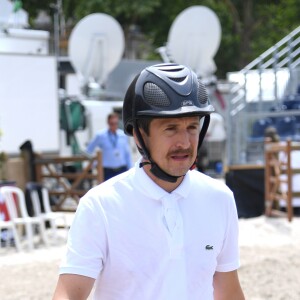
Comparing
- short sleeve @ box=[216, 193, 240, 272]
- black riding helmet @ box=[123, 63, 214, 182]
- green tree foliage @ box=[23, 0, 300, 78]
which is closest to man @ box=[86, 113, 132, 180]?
short sleeve @ box=[216, 193, 240, 272]

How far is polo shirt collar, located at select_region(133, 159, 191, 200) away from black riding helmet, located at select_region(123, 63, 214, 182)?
0.03 metres

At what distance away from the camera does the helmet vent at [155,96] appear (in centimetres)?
237

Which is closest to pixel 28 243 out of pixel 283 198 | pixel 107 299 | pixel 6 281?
pixel 6 281

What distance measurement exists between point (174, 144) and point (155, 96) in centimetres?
14

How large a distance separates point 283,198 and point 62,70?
8.16 m

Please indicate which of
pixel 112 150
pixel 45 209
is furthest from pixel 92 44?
pixel 45 209

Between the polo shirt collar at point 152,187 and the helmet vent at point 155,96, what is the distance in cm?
23

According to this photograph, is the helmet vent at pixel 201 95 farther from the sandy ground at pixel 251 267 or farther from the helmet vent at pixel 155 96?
the sandy ground at pixel 251 267

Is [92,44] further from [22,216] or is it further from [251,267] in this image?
[251,267]

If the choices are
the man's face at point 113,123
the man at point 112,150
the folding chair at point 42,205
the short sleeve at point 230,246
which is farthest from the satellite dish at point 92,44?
the short sleeve at point 230,246

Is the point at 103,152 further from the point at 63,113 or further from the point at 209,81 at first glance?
the point at 209,81

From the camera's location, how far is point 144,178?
8.09 ft

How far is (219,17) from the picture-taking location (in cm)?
4056

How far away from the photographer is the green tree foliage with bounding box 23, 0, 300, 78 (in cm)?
3791
